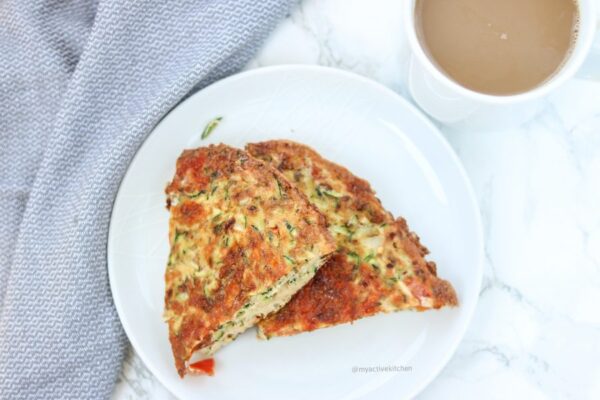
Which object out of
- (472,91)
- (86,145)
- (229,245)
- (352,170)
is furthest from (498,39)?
(86,145)

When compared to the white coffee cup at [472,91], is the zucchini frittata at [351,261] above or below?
below

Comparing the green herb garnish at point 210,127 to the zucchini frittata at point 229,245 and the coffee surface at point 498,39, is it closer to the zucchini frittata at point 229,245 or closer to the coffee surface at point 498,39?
the zucchini frittata at point 229,245

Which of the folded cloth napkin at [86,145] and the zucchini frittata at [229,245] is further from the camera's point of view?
the folded cloth napkin at [86,145]

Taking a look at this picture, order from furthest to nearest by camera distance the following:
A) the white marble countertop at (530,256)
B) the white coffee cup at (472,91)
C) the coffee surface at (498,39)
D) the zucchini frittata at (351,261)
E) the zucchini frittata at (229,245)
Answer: the white marble countertop at (530,256)
the zucchini frittata at (351,261)
the zucchini frittata at (229,245)
the coffee surface at (498,39)
the white coffee cup at (472,91)

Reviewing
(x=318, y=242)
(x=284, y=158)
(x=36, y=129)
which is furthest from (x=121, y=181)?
(x=318, y=242)

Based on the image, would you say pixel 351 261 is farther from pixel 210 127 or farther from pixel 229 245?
pixel 210 127

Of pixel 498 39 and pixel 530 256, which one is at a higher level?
pixel 498 39

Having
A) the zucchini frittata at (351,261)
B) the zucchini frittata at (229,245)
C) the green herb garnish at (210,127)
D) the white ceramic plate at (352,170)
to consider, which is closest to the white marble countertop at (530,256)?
the white ceramic plate at (352,170)
